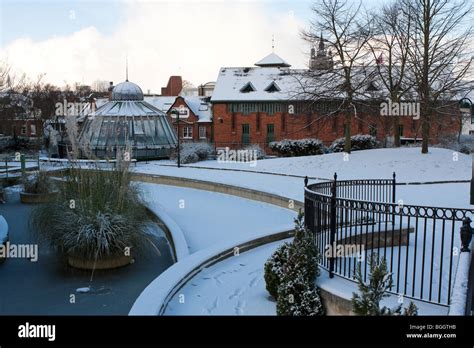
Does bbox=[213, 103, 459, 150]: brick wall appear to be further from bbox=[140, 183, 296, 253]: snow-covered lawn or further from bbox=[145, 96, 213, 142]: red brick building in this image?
bbox=[140, 183, 296, 253]: snow-covered lawn

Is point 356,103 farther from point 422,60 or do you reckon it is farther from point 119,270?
point 119,270

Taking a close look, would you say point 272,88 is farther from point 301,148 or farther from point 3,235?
point 3,235

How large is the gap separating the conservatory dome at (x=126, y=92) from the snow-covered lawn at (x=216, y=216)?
1505cm

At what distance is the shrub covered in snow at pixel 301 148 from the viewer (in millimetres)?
28641

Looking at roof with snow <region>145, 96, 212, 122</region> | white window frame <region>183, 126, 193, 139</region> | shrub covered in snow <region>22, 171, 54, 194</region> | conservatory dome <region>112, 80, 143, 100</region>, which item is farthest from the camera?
white window frame <region>183, 126, 193, 139</region>

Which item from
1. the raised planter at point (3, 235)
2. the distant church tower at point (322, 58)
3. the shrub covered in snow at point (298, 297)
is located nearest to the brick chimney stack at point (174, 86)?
the distant church tower at point (322, 58)

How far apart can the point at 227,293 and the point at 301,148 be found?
22.7 meters

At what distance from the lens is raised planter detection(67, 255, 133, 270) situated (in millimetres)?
9562

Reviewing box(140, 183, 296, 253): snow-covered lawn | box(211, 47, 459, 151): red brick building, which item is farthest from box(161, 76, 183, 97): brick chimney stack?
box(140, 183, 296, 253): snow-covered lawn

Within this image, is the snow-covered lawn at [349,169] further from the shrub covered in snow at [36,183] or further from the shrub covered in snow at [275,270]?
the shrub covered in snow at [275,270]

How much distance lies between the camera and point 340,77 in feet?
80.0

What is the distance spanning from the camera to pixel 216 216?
13.1m
